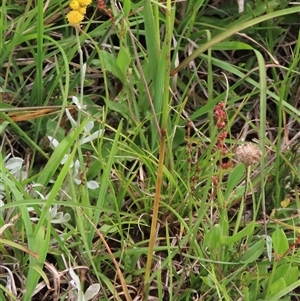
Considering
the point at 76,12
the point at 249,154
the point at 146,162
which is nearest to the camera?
the point at 249,154

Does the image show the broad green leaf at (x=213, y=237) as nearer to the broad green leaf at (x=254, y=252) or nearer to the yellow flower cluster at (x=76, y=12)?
the broad green leaf at (x=254, y=252)

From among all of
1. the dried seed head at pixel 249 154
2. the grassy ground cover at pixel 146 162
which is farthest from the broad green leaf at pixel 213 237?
the dried seed head at pixel 249 154

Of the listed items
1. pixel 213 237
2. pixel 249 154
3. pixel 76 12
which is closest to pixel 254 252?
pixel 213 237

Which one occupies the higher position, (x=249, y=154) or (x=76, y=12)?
(x=76, y=12)

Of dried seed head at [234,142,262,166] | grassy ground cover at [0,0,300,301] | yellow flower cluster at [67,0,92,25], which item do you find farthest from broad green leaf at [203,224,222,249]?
yellow flower cluster at [67,0,92,25]

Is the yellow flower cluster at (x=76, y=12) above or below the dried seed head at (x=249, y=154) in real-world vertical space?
above

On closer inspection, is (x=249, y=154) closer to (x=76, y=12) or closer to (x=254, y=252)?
(x=254, y=252)

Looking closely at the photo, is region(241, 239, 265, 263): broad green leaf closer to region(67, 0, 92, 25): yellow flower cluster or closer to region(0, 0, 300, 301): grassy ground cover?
region(0, 0, 300, 301): grassy ground cover

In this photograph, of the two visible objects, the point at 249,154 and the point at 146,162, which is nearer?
the point at 249,154

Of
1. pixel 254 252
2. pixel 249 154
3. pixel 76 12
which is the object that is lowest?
pixel 254 252
